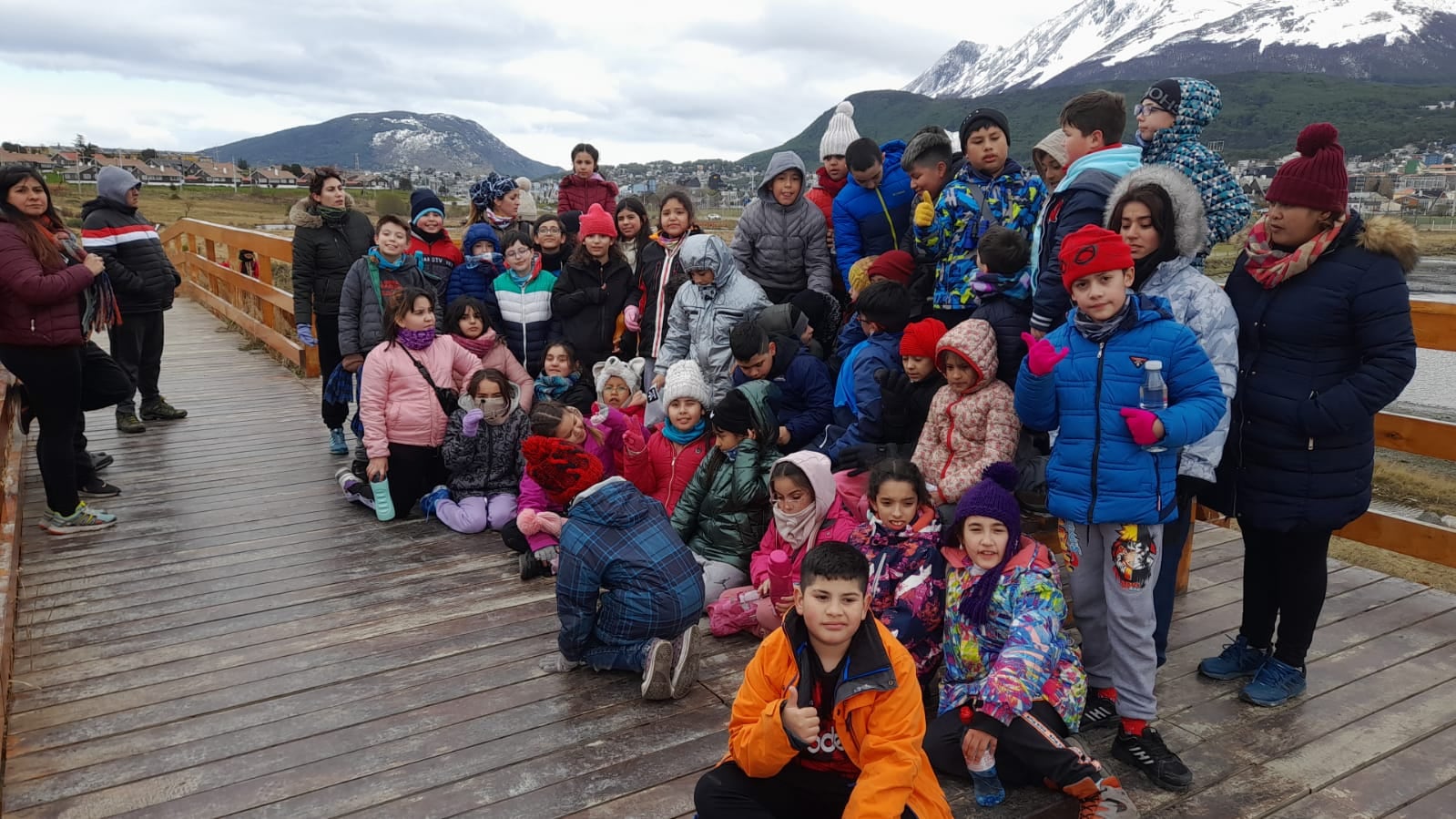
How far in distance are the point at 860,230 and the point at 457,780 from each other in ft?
10.9

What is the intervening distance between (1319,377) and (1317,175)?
2.01 ft

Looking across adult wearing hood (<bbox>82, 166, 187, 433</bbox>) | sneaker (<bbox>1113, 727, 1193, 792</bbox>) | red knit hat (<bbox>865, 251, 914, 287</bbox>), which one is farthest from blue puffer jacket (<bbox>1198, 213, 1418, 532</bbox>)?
adult wearing hood (<bbox>82, 166, 187, 433</bbox>)

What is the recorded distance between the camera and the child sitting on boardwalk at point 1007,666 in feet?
8.04

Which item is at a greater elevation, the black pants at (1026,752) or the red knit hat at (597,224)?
the red knit hat at (597,224)

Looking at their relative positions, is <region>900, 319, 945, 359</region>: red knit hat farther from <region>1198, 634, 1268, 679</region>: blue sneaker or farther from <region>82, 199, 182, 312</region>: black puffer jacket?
<region>82, 199, 182, 312</region>: black puffer jacket

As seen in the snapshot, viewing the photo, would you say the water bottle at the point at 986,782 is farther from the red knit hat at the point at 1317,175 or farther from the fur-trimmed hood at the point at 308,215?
the fur-trimmed hood at the point at 308,215

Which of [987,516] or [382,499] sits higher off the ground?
[987,516]

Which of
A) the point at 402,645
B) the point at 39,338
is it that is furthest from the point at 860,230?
the point at 39,338

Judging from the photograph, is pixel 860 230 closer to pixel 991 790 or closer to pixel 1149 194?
pixel 1149 194

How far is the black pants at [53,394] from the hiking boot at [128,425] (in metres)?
2.26

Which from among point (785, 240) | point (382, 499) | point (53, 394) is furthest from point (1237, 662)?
point (53, 394)

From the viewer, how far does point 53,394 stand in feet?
14.3

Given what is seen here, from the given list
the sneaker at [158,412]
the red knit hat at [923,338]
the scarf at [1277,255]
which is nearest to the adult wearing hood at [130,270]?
the sneaker at [158,412]

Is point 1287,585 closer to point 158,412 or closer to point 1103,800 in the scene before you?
point 1103,800
